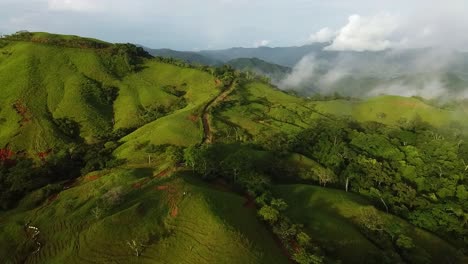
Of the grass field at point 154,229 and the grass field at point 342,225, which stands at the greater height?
the grass field at point 154,229

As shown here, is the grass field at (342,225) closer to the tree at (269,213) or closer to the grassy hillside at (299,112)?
the tree at (269,213)

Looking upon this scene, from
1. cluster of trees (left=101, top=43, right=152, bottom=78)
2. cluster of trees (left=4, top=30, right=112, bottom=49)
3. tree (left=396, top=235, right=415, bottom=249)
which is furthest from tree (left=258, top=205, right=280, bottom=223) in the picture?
cluster of trees (left=4, top=30, right=112, bottom=49)

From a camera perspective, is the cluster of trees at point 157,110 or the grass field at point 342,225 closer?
the grass field at point 342,225

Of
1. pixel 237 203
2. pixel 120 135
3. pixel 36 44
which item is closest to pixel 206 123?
pixel 120 135

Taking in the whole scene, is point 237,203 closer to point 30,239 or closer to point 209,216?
point 209,216

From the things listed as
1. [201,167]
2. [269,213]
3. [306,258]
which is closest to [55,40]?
[201,167]

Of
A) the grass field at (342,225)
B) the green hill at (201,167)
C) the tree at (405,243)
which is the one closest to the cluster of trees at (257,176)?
the green hill at (201,167)

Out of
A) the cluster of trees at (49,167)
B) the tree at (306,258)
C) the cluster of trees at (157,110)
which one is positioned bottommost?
the cluster of trees at (49,167)

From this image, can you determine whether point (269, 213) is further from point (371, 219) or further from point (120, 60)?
point (120, 60)
